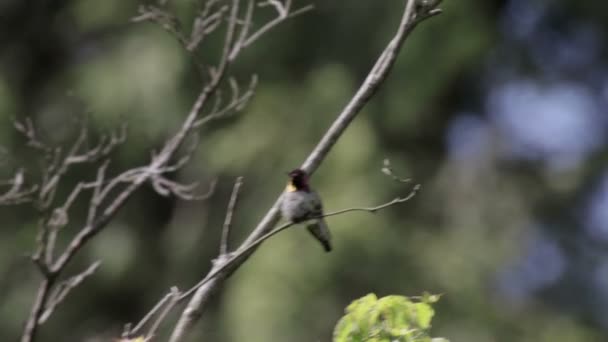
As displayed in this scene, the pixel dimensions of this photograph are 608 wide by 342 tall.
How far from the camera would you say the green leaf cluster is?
312 centimetres

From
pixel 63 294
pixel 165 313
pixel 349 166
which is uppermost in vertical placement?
pixel 165 313

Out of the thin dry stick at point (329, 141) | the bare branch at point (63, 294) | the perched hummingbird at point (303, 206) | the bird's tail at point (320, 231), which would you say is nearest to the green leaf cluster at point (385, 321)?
the thin dry stick at point (329, 141)

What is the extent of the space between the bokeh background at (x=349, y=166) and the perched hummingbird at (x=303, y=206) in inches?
169

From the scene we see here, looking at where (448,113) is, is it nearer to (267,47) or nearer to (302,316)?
(267,47)

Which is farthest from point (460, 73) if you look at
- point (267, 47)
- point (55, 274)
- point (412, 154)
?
point (55, 274)

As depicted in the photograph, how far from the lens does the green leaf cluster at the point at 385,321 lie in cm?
312

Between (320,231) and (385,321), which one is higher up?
(385,321)

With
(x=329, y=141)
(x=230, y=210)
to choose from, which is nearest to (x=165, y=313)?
(x=230, y=210)

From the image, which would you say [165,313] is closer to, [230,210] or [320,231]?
[230,210]

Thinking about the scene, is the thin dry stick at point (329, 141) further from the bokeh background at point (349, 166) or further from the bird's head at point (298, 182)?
the bokeh background at point (349, 166)

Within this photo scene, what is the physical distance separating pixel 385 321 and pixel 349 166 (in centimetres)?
593

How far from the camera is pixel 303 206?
13.7ft

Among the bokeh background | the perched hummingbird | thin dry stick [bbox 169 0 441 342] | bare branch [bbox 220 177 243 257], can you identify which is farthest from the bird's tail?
the bokeh background

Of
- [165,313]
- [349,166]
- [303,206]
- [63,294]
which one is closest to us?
[165,313]
